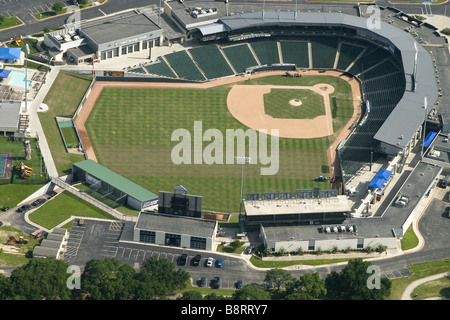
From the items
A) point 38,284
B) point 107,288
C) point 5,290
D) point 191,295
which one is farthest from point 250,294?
point 5,290

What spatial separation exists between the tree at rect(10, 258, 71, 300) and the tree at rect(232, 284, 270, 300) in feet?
118

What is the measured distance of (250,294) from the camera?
640ft

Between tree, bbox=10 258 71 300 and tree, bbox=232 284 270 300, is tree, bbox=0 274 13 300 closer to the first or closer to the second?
tree, bbox=10 258 71 300

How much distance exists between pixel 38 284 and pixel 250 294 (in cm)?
4449

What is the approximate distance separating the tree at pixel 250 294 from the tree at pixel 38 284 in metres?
35.9

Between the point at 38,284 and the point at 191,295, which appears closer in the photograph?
the point at 191,295

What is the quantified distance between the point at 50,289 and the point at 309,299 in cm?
5479

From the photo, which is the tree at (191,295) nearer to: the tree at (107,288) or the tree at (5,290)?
the tree at (107,288)

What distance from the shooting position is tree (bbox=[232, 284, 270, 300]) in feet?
638

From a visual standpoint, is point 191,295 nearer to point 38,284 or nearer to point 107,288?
point 107,288

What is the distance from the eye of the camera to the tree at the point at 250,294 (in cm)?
19450

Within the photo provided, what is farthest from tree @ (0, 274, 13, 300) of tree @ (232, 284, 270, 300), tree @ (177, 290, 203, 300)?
tree @ (232, 284, 270, 300)
